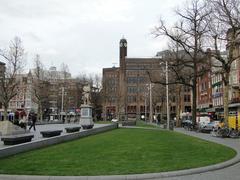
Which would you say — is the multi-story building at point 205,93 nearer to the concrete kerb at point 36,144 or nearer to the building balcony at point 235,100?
the building balcony at point 235,100

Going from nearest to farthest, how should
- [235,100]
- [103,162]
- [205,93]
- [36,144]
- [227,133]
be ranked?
[103,162], [36,144], [227,133], [235,100], [205,93]

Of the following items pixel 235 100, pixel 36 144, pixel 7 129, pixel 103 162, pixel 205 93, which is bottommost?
pixel 103 162

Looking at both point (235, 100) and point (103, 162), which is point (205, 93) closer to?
point (235, 100)

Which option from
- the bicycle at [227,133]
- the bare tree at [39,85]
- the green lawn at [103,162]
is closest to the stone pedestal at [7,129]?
the green lawn at [103,162]

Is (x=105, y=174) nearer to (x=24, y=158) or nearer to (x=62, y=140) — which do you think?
(x=24, y=158)

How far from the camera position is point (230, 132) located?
1202 inches

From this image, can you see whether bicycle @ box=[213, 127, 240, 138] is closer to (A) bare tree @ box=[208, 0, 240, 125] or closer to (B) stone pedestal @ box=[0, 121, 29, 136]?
(A) bare tree @ box=[208, 0, 240, 125]

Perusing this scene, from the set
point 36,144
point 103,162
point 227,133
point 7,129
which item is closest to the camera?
point 103,162

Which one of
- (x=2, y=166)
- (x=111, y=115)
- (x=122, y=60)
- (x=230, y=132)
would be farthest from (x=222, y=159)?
(x=122, y=60)

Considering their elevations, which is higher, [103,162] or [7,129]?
[7,129]

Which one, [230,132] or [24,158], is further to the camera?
[230,132]

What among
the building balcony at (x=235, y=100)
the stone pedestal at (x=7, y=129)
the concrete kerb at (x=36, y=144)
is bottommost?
the concrete kerb at (x=36, y=144)

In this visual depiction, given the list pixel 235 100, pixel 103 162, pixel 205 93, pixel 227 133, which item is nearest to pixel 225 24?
pixel 227 133

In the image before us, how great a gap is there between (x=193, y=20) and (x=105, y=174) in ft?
106
